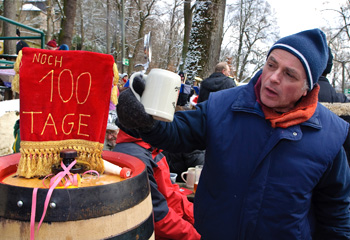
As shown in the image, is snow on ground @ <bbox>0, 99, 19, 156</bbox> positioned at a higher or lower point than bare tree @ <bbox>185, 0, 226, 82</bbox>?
lower

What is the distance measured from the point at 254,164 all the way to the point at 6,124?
358 centimetres

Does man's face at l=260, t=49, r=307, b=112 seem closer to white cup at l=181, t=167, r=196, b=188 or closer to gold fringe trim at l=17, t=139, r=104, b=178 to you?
gold fringe trim at l=17, t=139, r=104, b=178

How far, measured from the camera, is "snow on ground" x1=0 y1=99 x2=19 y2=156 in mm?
3807

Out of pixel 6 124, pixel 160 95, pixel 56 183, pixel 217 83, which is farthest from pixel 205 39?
pixel 56 183

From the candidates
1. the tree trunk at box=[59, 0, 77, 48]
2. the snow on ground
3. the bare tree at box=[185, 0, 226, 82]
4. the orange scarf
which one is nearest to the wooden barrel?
the orange scarf

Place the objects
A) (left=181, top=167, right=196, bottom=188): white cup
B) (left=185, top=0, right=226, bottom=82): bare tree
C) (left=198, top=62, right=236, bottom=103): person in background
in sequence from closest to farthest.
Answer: (left=181, top=167, right=196, bottom=188): white cup < (left=198, top=62, right=236, bottom=103): person in background < (left=185, top=0, right=226, bottom=82): bare tree

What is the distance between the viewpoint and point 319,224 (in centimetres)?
166

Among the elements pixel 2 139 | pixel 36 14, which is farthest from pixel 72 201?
pixel 36 14

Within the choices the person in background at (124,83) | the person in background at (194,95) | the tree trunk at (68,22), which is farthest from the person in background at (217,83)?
the tree trunk at (68,22)

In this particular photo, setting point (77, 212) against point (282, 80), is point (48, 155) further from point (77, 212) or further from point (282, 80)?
point (282, 80)

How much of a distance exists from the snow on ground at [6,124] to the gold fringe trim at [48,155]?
10.1 ft

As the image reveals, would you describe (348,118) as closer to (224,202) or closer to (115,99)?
(224,202)

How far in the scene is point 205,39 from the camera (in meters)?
6.89

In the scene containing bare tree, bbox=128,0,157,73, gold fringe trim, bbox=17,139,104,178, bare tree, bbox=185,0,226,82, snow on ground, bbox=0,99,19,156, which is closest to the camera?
gold fringe trim, bbox=17,139,104,178
